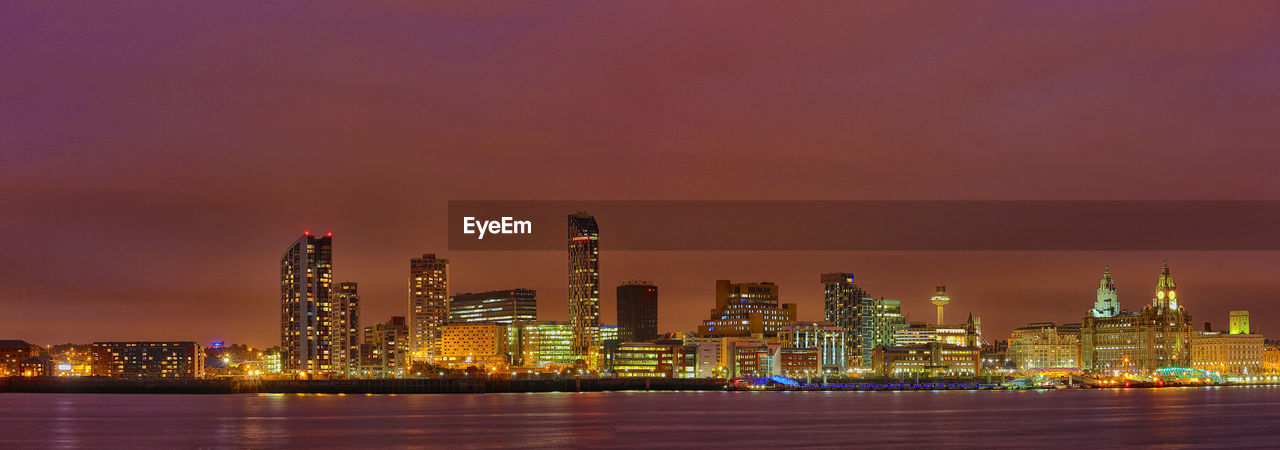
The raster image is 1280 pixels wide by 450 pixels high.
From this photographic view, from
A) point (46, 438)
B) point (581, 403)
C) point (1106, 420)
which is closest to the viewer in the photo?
point (46, 438)

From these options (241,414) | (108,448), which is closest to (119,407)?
(241,414)

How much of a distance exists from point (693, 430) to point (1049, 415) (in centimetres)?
4213

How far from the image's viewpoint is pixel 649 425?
113 meters

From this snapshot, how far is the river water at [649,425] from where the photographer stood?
313 feet

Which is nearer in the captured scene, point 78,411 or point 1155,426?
point 1155,426

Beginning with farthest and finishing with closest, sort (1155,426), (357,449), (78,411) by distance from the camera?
1. (78,411)
2. (1155,426)
3. (357,449)

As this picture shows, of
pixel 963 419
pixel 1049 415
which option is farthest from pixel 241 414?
pixel 1049 415

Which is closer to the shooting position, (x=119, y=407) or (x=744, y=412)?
(x=744, y=412)

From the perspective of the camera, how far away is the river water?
9544cm

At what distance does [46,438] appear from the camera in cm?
10194

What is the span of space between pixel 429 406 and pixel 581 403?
690 inches

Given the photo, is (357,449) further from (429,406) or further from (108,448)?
(429,406)

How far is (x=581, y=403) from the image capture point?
16138 cm

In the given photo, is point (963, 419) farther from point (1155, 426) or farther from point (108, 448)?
point (108, 448)
